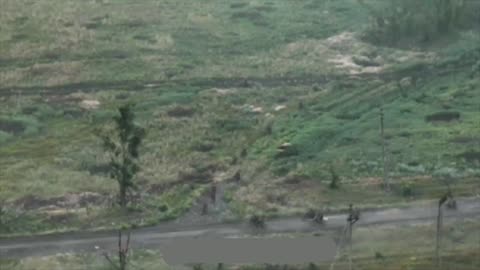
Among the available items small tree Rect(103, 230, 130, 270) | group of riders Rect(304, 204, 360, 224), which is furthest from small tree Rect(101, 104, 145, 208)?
group of riders Rect(304, 204, 360, 224)

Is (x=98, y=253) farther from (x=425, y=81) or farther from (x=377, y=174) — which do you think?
(x=425, y=81)

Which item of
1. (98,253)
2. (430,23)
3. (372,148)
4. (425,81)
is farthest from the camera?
(430,23)

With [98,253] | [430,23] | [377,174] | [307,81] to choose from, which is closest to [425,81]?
[307,81]

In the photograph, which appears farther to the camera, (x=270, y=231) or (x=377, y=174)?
(x=377, y=174)

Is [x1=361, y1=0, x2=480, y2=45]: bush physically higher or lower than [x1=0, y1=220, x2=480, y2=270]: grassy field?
higher

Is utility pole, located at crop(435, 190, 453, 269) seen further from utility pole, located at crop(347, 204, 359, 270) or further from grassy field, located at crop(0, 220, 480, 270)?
utility pole, located at crop(347, 204, 359, 270)

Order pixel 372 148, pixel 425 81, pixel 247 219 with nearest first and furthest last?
1. pixel 247 219
2. pixel 372 148
3. pixel 425 81
